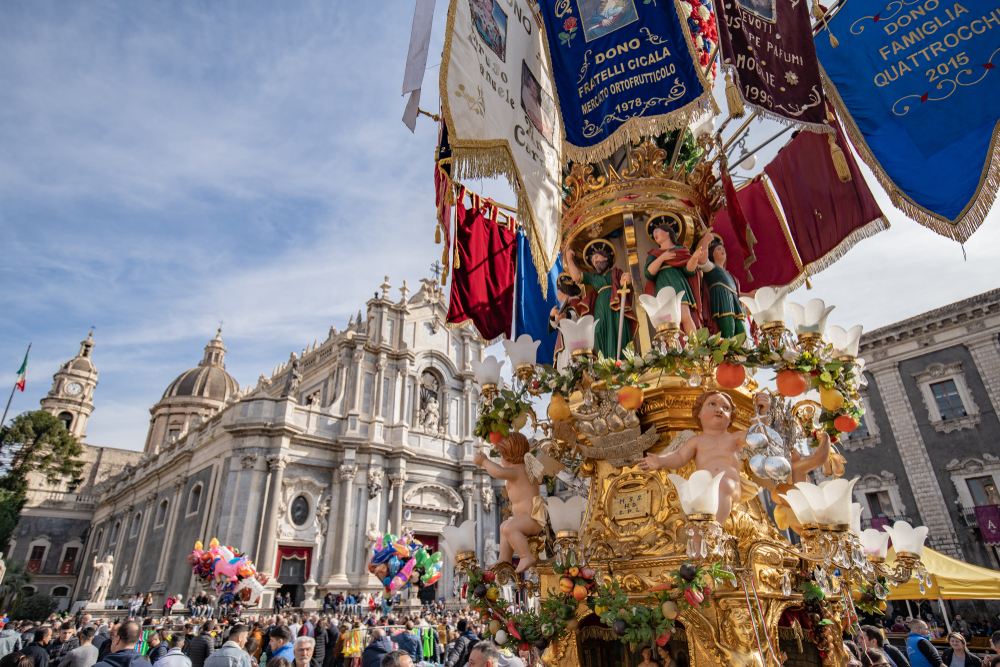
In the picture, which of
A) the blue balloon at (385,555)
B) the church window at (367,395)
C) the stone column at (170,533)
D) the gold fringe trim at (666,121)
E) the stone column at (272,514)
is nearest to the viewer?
the gold fringe trim at (666,121)

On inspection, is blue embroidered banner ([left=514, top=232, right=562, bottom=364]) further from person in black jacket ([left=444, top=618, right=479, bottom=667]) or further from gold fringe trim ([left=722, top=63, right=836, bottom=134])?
person in black jacket ([left=444, top=618, right=479, bottom=667])

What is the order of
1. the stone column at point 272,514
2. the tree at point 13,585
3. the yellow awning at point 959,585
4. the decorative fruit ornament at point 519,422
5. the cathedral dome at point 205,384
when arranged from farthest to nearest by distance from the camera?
the cathedral dome at point 205,384 → the tree at point 13,585 → the stone column at point 272,514 → the yellow awning at point 959,585 → the decorative fruit ornament at point 519,422

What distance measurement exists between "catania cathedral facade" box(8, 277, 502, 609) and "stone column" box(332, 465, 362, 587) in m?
0.05

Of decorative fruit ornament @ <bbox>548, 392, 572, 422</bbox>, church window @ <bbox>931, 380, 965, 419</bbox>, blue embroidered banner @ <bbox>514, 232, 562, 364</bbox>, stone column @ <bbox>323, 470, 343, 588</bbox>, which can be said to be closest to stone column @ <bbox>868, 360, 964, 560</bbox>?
church window @ <bbox>931, 380, 965, 419</bbox>

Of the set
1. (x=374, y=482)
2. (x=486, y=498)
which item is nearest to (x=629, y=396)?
(x=374, y=482)

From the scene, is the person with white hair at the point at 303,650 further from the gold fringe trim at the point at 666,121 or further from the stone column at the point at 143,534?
the stone column at the point at 143,534

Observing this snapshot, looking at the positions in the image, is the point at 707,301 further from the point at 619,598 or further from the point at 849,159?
the point at 619,598

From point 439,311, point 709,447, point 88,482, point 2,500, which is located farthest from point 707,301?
point 88,482

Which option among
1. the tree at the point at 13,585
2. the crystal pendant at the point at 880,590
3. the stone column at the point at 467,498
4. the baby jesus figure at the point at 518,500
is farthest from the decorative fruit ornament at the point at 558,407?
the tree at the point at 13,585

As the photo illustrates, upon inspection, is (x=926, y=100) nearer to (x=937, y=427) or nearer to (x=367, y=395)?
(x=937, y=427)

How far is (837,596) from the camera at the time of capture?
4.11 meters

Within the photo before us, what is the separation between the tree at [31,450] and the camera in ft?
117

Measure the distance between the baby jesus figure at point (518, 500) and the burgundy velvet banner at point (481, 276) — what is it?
279 centimetres

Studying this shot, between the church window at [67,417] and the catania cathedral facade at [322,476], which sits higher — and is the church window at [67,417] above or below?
above
